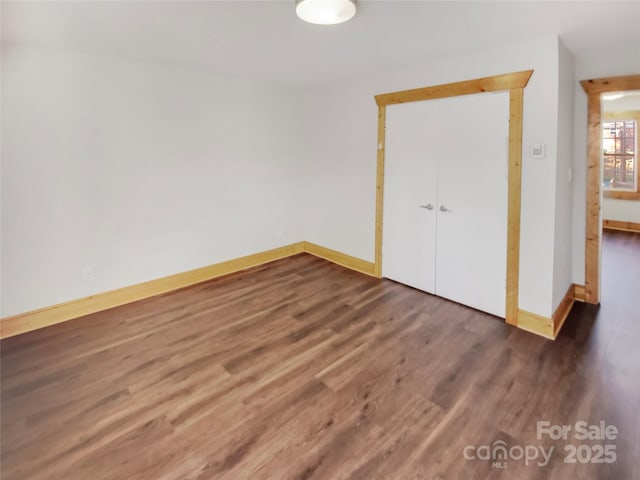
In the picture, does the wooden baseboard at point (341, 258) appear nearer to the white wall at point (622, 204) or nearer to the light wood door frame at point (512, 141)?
the light wood door frame at point (512, 141)

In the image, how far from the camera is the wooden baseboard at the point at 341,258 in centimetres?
432

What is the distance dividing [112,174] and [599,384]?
14.4 feet

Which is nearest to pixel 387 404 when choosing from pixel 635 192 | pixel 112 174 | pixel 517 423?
pixel 517 423

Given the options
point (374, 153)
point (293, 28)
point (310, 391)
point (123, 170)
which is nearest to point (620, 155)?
point (374, 153)

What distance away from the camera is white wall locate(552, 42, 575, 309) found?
274 centimetres

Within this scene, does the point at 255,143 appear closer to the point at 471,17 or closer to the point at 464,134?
the point at 464,134

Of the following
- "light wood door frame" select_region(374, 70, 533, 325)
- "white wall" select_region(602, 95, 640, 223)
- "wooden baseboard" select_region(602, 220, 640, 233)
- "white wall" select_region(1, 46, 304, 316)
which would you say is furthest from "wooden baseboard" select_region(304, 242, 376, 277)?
"wooden baseboard" select_region(602, 220, 640, 233)

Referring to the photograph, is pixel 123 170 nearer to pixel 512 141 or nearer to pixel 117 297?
pixel 117 297

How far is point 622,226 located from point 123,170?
27.7ft

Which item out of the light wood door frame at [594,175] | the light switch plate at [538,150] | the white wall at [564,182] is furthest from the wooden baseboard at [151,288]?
the light wood door frame at [594,175]

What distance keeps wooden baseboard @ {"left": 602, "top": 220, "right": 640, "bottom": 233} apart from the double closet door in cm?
530

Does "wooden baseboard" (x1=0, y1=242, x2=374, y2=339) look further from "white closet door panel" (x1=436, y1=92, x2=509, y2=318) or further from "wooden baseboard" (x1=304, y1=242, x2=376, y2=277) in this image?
"white closet door panel" (x1=436, y1=92, x2=509, y2=318)

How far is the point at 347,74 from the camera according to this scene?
397 centimetres

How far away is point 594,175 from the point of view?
3.25m
